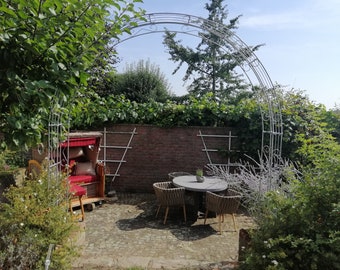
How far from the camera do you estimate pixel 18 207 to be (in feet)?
8.87

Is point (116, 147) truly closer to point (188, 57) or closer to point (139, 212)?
point (139, 212)

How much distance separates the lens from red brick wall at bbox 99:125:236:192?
6.98 meters

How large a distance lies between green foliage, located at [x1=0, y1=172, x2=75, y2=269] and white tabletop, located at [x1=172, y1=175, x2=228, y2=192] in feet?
8.26

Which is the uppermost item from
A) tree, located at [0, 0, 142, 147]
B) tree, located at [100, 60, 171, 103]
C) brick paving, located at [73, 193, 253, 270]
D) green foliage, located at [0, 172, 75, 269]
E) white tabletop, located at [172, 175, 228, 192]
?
tree, located at [100, 60, 171, 103]

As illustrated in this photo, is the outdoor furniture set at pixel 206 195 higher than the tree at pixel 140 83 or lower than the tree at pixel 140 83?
lower

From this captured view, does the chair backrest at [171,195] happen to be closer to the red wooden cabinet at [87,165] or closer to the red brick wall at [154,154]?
the red wooden cabinet at [87,165]

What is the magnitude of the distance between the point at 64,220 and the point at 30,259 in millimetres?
491

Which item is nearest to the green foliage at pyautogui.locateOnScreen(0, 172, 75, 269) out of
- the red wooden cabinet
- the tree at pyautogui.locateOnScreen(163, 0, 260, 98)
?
the red wooden cabinet

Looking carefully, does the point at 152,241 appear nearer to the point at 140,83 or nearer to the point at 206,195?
the point at 206,195

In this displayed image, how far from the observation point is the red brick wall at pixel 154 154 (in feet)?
22.9

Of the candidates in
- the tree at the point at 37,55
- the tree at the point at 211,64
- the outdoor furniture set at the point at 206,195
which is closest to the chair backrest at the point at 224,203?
the outdoor furniture set at the point at 206,195

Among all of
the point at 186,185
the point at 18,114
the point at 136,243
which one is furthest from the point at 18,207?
the point at 186,185

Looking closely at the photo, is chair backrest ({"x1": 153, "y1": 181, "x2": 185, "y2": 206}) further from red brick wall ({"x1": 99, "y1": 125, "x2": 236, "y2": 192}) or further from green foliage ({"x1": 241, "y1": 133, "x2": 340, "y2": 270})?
green foliage ({"x1": 241, "y1": 133, "x2": 340, "y2": 270})

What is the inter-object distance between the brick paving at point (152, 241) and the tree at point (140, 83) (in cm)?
715
